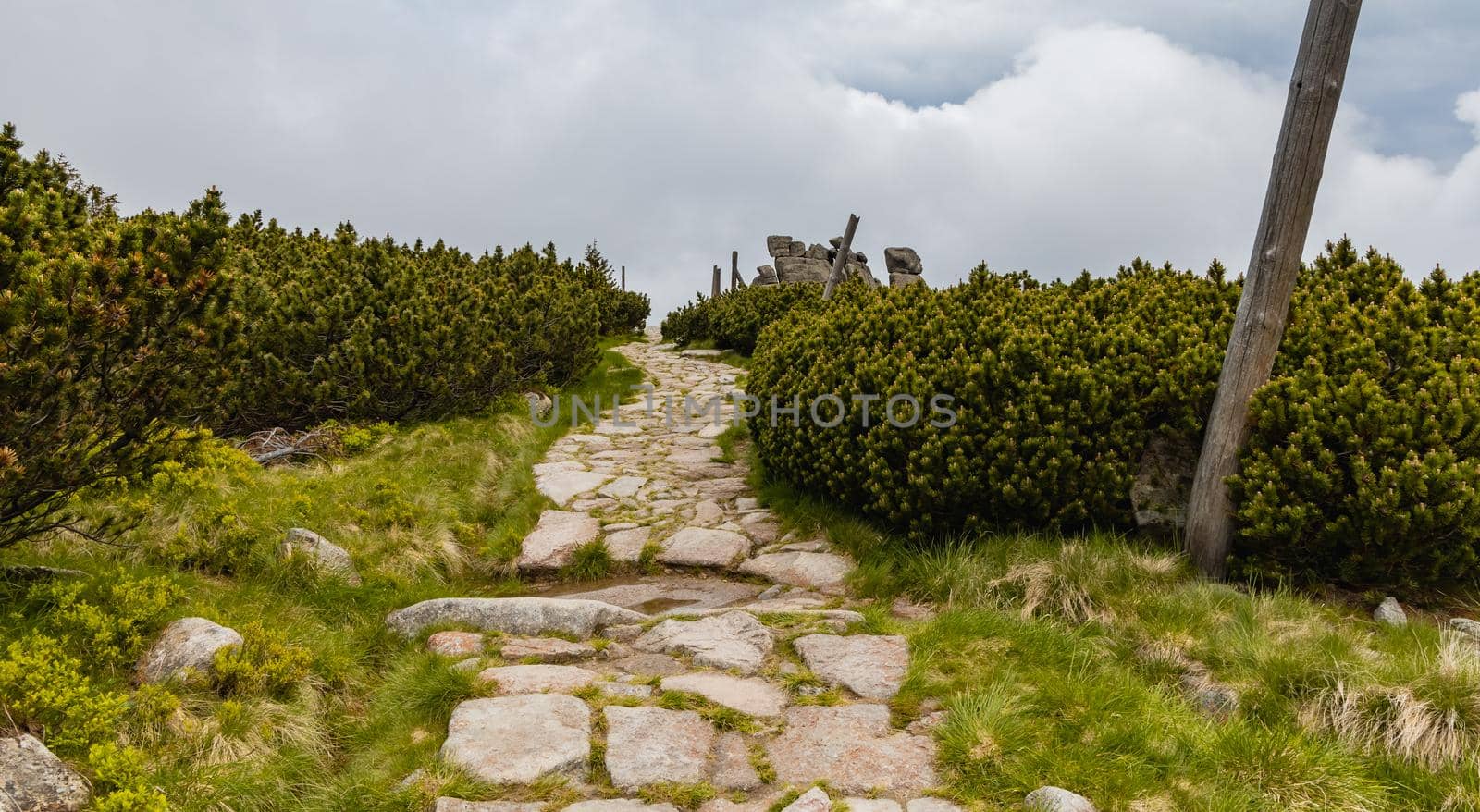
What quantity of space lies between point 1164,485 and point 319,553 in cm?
566

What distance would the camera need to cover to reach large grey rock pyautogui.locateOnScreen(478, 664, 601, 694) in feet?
12.6

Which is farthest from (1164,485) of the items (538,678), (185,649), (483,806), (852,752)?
(185,649)

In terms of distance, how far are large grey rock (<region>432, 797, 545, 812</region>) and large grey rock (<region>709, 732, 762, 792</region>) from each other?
666 millimetres

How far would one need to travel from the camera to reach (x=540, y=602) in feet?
16.1

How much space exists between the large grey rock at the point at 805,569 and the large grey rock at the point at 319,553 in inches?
106

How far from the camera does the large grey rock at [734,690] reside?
375cm

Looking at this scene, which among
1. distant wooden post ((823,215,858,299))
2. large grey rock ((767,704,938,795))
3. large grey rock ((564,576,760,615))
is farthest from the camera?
distant wooden post ((823,215,858,299))

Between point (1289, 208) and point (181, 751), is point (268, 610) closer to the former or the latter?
point (181, 751)

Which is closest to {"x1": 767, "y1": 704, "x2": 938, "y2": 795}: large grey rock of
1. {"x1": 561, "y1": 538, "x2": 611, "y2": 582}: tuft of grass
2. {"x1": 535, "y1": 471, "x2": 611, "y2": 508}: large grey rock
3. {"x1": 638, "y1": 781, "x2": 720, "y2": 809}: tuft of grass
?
{"x1": 638, "y1": 781, "x2": 720, "y2": 809}: tuft of grass

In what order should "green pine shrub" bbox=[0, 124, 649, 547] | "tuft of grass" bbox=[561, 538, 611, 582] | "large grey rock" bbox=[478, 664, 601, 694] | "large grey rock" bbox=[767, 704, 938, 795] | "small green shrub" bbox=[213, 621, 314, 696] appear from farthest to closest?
"tuft of grass" bbox=[561, 538, 611, 582], "large grey rock" bbox=[478, 664, 601, 694], "small green shrub" bbox=[213, 621, 314, 696], "green pine shrub" bbox=[0, 124, 649, 547], "large grey rock" bbox=[767, 704, 938, 795]

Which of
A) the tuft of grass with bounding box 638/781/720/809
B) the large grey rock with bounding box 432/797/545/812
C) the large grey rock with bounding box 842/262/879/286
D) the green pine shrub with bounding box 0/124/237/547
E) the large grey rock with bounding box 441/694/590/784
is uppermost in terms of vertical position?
the large grey rock with bounding box 842/262/879/286

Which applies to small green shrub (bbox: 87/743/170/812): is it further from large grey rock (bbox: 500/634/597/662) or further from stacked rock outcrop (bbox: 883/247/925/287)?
stacked rock outcrop (bbox: 883/247/925/287)

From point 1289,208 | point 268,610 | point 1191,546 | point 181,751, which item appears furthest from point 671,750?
point 1289,208

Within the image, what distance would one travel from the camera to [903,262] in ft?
100
